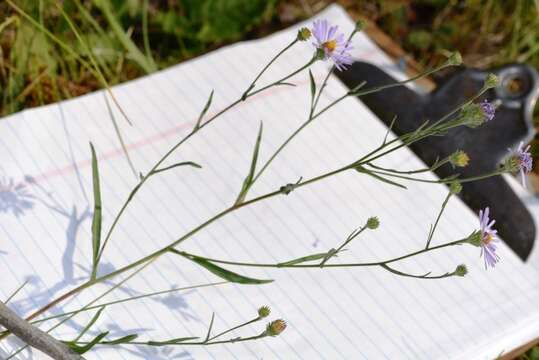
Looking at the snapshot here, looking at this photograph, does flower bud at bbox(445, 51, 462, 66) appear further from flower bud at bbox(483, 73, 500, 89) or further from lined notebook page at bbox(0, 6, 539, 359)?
lined notebook page at bbox(0, 6, 539, 359)

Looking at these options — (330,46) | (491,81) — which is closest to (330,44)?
(330,46)

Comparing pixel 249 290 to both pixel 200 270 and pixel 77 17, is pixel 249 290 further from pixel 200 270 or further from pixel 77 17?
pixel 77 17

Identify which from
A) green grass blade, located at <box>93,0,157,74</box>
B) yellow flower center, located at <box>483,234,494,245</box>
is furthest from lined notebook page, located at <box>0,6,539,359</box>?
yellow flower center, located at <box>483,234,494,245</box>

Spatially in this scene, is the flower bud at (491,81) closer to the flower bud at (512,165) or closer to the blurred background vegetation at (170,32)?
the flower bud at (512,165)

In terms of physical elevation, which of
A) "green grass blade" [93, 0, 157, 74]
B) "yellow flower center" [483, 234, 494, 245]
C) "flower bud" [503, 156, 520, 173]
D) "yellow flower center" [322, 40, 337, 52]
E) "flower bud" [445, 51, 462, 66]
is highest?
"green grass blade" [93, 0, 157, 74]

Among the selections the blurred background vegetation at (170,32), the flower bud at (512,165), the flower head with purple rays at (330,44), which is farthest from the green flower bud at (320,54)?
the blurred background vegetation at (170,32)

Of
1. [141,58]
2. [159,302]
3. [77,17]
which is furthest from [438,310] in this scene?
[77,17]

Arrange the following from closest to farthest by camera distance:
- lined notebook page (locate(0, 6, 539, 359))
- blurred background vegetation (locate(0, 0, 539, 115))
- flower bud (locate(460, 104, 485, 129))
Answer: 1. flower bud (locate(460, 104, 485, 129))
2. lined notebook page (locate(0, 6, 539, 359))
3. blurred background vegetation (locate(0, 0, 539, 115))

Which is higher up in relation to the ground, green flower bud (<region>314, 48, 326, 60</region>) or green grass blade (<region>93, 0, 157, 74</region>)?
green grass blade (<region>93, 0, 157, 74</region>)
